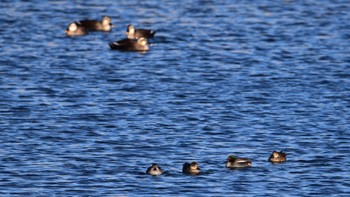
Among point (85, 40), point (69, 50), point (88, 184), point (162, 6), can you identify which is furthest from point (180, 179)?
point (162, 6)

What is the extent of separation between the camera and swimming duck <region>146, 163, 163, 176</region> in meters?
27.3

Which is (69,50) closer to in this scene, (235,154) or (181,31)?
(181,31)

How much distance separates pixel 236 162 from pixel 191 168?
121 cm

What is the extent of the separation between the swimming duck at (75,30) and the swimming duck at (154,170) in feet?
72.2

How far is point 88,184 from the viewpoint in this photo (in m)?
27.0

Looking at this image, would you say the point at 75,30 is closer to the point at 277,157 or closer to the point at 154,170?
the point at 277,157

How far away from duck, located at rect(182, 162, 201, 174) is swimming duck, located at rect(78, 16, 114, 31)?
23.6m

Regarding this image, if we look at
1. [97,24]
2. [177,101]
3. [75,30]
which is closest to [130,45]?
[75,30]

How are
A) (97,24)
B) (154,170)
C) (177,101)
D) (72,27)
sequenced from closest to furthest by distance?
(154,170) < (177,101) < (72,27) < (97,24)

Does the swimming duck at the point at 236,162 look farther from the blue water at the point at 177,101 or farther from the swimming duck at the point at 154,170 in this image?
the swimming duck at the point at 154,170

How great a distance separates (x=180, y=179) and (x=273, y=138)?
16.2 ft

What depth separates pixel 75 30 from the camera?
4922 cm

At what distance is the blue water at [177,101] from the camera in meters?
27.8

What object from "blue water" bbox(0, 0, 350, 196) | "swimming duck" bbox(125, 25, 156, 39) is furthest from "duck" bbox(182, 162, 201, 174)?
"swimming duck" bbox(125, 25, 156, 39)
